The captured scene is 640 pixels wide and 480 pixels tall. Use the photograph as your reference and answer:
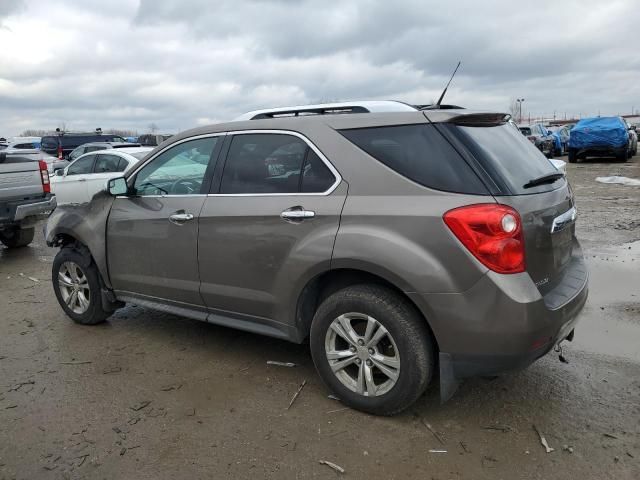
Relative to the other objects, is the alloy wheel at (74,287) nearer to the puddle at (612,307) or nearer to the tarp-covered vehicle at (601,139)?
the puddle at (612,307)

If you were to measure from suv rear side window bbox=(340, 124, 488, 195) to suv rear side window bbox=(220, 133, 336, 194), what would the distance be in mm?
314

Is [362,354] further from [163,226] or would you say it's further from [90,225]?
[90,225]

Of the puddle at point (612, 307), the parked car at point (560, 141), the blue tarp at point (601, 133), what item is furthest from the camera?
the parked car at point (560, 141)

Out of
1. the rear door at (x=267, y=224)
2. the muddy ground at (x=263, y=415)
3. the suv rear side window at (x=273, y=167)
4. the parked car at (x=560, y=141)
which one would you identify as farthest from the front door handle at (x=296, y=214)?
the parked car at (x=560, y=141)

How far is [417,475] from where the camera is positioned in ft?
8.98

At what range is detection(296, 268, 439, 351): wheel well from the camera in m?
3.23

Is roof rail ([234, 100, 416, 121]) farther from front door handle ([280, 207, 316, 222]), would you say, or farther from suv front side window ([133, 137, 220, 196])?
front door handle ([280, 207, 316, 222])

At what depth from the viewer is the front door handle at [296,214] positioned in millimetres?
3359

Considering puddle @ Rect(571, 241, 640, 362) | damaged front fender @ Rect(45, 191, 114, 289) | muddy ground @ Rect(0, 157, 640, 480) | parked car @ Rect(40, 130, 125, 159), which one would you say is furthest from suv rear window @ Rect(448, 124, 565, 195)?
parked car @ Rect(40, 130, 125, 159)

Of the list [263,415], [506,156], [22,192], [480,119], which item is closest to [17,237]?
[22,192]

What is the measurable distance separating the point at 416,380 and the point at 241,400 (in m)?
1.19

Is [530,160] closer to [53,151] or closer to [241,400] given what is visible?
[241,400]

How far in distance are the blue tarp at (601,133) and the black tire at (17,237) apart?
20433 millimetres

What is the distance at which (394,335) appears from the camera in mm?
3084
